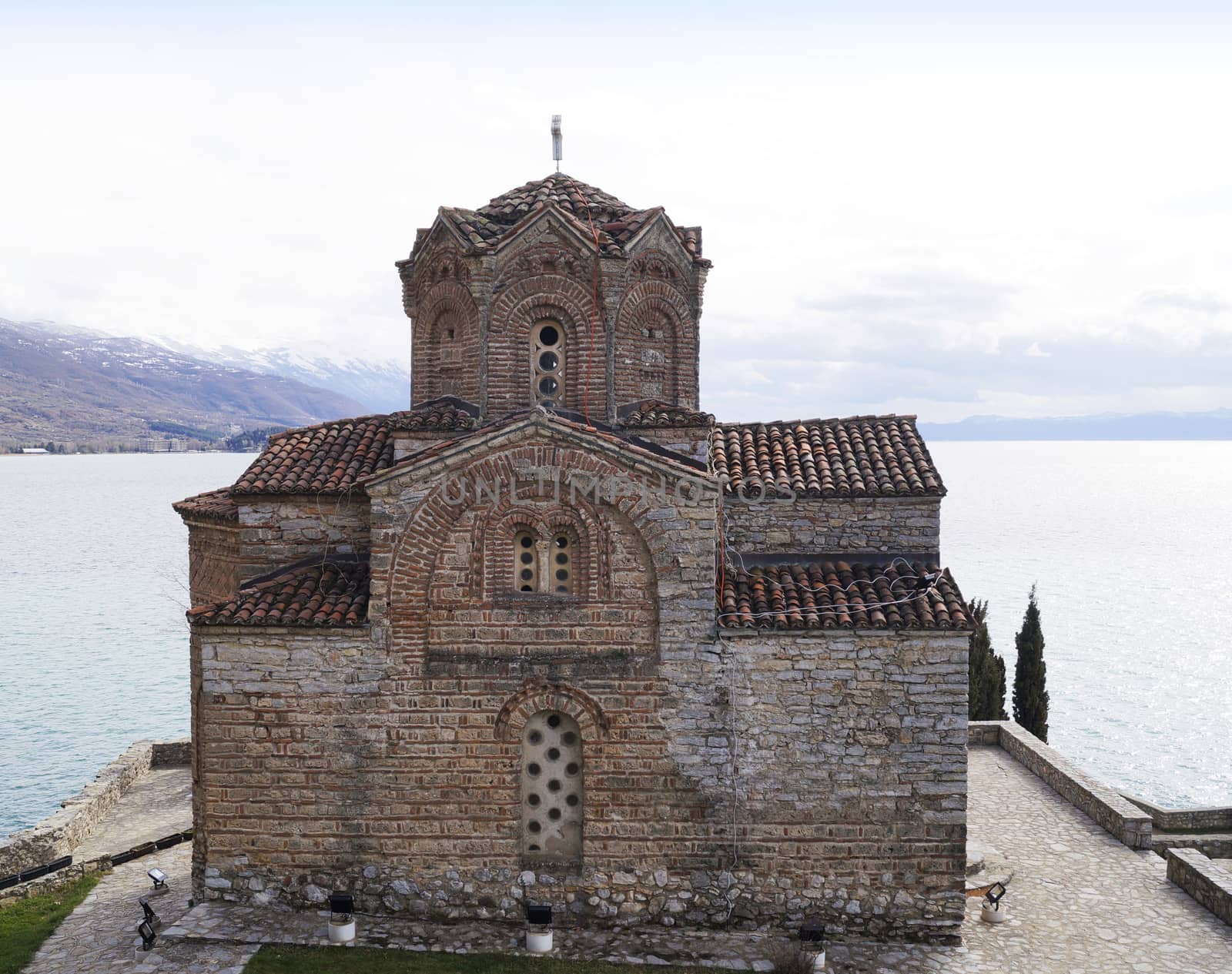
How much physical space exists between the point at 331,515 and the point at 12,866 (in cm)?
650

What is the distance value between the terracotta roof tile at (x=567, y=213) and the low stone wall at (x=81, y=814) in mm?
9964

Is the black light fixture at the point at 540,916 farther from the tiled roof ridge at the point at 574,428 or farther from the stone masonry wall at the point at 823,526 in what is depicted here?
the tiled roof ridge at the point at 574,428

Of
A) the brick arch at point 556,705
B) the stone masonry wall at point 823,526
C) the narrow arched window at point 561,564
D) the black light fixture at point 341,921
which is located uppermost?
the stone masonry wall at point 823,526

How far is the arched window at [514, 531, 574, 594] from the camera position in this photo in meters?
11.8

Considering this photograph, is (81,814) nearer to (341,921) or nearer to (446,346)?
(341,921)

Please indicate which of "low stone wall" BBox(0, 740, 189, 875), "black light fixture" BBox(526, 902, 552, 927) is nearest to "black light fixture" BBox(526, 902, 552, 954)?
"black light fixture" BBox(526, 902, 552, 927)

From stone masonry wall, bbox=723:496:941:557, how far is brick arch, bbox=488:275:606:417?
8.75 ft

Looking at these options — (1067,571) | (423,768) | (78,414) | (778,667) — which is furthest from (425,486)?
(78,414)

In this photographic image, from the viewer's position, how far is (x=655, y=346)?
14.7m

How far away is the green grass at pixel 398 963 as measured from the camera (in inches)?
421

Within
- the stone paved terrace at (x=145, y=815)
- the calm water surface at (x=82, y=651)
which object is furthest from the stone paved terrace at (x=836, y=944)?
the calm water surface at (x=82, y=651)

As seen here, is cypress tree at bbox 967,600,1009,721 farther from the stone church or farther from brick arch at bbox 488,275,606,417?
brick arch at bbox 488,275,606,417

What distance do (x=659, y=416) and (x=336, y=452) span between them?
14.4 ft

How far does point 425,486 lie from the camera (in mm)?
11656
